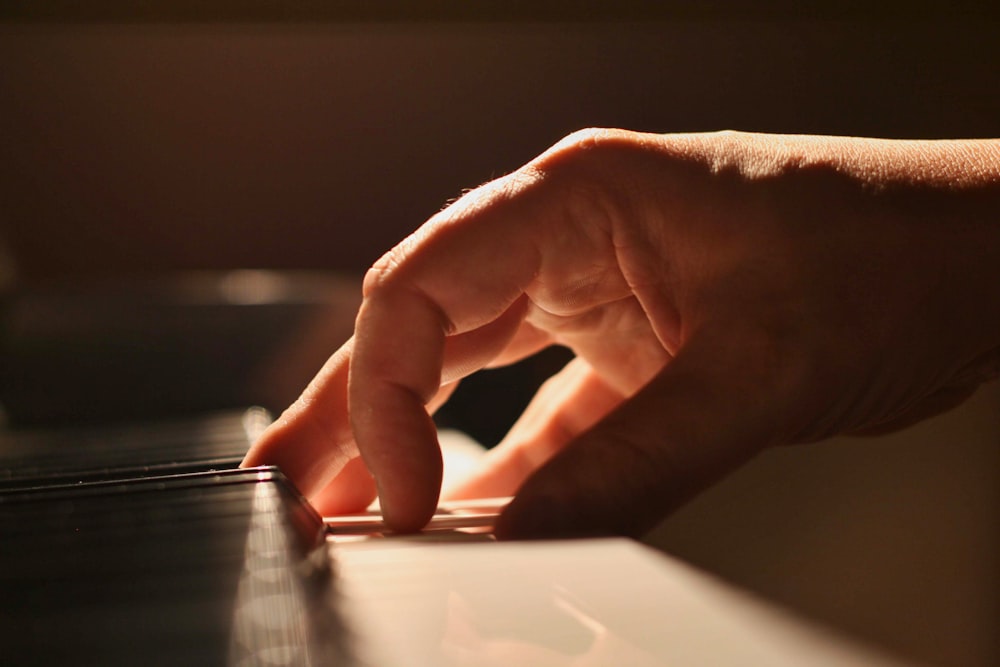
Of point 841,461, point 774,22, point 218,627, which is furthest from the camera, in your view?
point 774,22

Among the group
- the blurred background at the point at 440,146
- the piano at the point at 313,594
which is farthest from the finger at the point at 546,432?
the blurred background at the point at 440,146

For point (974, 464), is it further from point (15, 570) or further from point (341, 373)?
point (15, 570)

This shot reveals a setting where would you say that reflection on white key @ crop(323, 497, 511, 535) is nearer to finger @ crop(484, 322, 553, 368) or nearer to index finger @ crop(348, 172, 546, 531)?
index finger @ crop(348, 172, 546, 531)

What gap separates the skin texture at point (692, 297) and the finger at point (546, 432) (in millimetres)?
213

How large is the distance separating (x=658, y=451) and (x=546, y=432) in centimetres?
38

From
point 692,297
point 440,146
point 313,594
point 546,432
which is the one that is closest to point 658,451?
point 692,297

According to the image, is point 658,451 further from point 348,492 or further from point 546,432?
point 546,432

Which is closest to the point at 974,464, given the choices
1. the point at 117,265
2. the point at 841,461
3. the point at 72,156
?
the point at 841,461

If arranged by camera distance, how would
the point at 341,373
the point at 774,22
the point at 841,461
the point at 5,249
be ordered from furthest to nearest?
the point at 5,249
the point at 774,22
the point at 841,461
the point at 341,373

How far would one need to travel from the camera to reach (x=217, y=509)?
45cm

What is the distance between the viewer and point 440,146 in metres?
2.05

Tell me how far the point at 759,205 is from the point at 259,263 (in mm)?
1755

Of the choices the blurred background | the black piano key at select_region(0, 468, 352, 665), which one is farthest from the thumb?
the blurred background

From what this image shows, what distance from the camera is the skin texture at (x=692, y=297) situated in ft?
1.63
